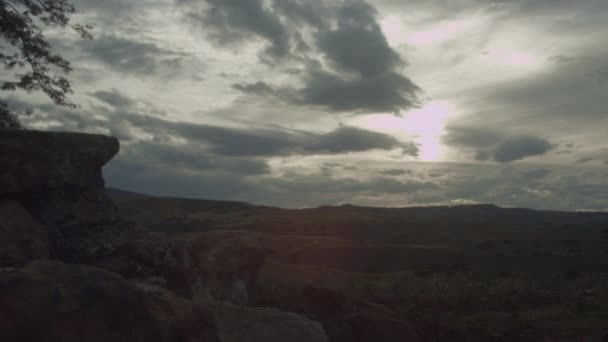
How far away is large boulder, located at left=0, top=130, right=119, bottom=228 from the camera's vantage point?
10.5m

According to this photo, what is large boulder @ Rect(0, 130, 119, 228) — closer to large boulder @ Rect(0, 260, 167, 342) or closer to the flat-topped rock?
the flat-topped rock

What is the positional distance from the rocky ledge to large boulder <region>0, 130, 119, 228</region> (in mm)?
20

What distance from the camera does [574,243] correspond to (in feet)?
162

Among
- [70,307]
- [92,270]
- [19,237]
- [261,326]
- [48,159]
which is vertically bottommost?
[261,326]

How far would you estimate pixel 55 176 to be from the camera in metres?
10.8

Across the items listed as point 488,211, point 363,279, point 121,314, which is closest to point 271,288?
point 121,314

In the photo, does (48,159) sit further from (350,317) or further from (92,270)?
(350,317)

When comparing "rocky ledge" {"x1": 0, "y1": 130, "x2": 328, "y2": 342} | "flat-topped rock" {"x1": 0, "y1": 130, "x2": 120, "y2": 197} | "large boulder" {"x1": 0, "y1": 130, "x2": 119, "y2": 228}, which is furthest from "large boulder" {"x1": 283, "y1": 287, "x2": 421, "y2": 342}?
"flat-topped rock" {"x1": 0, "y1": 130, "x2": 120, "y2": 197}

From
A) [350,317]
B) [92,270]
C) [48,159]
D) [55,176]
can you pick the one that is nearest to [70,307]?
[92,270]

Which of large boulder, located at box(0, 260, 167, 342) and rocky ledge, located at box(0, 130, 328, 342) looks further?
rocky ledge, located at box(0, 130, 328, 342)

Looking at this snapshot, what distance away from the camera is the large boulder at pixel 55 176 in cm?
1048

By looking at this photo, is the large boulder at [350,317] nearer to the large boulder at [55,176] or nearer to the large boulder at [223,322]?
the large boulder at [223,322]

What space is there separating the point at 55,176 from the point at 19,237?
1654mm

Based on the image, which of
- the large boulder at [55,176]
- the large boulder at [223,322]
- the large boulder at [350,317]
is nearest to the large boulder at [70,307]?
the large boulder at [223,322]
